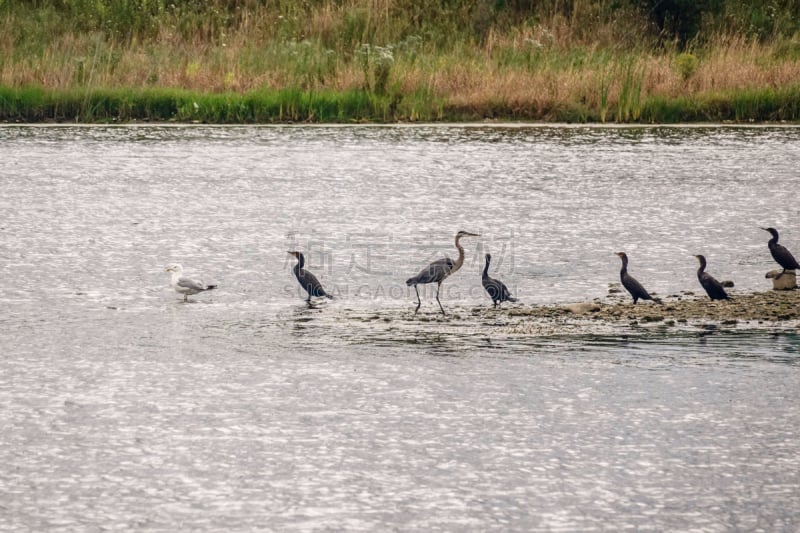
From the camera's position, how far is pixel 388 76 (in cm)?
2408

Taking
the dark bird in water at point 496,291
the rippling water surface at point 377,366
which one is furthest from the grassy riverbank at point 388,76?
the dark bird in water at point 496,291

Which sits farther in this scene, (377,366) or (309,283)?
(309,283)

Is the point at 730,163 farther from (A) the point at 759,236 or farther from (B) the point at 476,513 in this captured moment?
(B) the point at 476,513

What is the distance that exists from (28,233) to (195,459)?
7.89 m

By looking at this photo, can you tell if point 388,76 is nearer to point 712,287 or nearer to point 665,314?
point 712,287

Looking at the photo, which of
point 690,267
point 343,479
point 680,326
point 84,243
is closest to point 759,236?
point 690,267

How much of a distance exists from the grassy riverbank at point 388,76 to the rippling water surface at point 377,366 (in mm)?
5802

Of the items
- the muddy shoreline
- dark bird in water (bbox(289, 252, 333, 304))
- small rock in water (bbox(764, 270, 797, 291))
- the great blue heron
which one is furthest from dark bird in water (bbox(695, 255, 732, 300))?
the great blue heron

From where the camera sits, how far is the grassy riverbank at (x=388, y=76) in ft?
78.0

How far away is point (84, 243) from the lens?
13742mm

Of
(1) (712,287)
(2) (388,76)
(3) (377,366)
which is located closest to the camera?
(3) (377,366)

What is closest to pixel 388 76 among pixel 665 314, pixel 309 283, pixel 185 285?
pixel 309 283

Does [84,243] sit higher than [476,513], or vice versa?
[476,513]

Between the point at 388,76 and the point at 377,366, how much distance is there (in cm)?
1565
